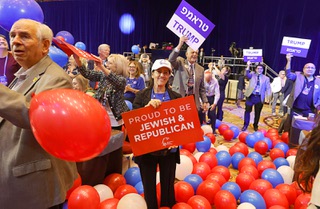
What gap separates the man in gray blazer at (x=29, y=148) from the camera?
1.29 m

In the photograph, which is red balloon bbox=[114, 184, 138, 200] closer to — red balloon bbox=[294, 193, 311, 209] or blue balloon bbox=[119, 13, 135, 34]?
red balloon bbox=[294, 193, 311, 209]

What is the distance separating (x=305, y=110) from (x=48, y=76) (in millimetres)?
4673

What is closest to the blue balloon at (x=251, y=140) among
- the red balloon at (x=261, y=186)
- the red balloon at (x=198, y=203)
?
the red balloon at (x=261, y=186)

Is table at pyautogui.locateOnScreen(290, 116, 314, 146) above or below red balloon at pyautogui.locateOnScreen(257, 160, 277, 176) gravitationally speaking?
above

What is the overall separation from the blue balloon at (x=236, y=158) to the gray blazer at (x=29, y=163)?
116 inches

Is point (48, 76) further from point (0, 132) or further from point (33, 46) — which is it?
point (0, 132)

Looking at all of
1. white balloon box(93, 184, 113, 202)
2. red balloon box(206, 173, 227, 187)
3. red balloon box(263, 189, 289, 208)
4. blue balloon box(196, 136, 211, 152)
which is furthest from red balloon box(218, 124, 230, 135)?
white balloon box(93, 184, 113, 202)

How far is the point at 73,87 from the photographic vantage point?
5.17 feet

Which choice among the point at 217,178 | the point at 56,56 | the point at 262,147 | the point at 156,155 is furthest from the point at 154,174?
the point at 262,147

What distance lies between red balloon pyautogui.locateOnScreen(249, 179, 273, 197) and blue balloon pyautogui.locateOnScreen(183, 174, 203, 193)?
55 centimetres

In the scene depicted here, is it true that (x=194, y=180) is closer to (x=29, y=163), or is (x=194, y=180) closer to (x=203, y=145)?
(x=203, y=145)

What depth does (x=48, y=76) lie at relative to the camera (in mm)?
1325

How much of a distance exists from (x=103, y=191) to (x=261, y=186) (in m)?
1.60

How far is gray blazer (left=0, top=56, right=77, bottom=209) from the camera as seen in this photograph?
1.28m
